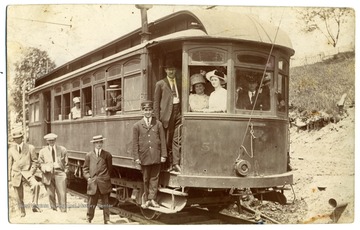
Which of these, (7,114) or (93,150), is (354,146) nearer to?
(93,150)

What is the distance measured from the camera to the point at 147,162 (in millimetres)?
7012

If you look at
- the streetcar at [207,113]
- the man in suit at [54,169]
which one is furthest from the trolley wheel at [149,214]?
the man in suit at [54,169]

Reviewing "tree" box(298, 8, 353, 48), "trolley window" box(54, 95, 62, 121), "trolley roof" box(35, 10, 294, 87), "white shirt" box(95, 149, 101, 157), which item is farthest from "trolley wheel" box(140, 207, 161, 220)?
"tree" box(298, 8, 353, 48)

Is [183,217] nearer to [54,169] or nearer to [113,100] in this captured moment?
[113,100]

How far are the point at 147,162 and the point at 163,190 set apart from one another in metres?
0.46

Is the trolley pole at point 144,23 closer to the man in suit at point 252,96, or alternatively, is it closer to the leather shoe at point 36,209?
the man in suit at point 252,96

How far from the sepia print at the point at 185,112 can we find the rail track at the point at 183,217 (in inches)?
0.9

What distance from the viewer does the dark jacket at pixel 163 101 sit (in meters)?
6.99

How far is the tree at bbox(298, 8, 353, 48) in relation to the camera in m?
7.34

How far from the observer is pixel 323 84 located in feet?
24.9

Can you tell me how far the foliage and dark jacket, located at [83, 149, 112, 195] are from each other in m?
3.04

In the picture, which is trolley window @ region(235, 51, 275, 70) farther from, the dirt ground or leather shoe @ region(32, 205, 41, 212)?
leather shoe @ region(32, 205, 41, 212)

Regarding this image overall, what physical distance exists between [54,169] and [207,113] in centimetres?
288

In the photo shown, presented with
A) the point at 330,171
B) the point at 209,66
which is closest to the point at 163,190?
the point at 209,66
